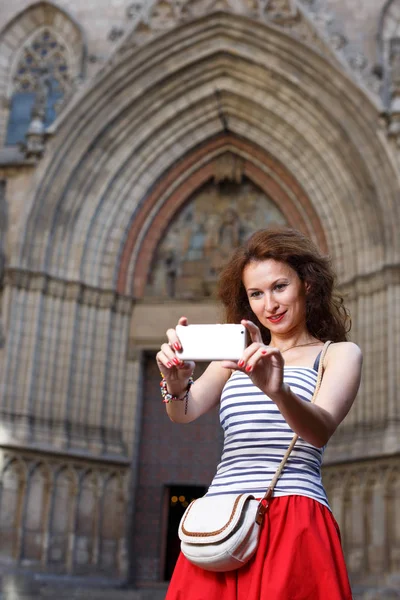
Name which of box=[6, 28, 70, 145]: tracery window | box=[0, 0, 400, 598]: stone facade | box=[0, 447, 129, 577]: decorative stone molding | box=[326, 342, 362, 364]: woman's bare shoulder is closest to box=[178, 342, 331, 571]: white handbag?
box=[326, 342, 362, 364]: woman's bare shoulder

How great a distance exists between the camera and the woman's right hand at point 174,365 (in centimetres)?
212

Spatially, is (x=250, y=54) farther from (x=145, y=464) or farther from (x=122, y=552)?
(x=122, y=552)

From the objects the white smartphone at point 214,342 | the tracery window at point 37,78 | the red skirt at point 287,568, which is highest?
the tracery window at point 37,78

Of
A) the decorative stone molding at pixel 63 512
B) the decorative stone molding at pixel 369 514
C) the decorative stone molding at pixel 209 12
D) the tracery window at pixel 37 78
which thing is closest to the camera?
the decorative stone molding at pixel 369 514

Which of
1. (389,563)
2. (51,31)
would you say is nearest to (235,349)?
(389,563)

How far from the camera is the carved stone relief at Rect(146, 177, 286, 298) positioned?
13.9 meters

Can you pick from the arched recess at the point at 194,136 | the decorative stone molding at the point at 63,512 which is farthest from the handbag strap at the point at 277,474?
the arched recess at the point at 194,136

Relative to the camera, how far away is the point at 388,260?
468 inches

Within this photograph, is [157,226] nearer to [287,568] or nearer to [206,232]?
[206,232]

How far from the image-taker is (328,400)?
2105mm

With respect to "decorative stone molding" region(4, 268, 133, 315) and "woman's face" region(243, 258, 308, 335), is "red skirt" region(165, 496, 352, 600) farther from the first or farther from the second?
"decorative stone molding" region(4, 268, 133, 315)

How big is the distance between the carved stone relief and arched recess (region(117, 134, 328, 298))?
20 centimetres

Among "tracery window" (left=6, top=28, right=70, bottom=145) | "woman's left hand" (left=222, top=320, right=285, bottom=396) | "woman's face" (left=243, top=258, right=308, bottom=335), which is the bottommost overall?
"woman's left hand" (left=222, top=320, right=285, bottom=396)

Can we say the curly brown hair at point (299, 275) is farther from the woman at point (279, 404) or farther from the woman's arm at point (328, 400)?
the woman's arm at point (328, 400)
